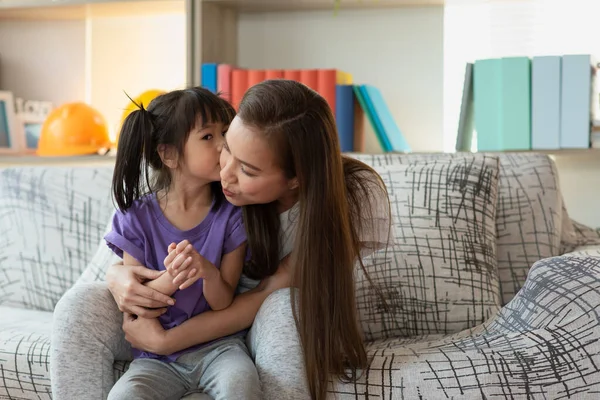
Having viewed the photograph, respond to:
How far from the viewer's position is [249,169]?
1303 mm

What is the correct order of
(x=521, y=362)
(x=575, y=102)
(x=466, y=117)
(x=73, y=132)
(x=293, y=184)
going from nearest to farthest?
(x=521, y=362)
(x=293, y=184)
(x=575, y=102)
(x=466, y=117)
(x=73, y=132)

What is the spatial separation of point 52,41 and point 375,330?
1958 millimetres

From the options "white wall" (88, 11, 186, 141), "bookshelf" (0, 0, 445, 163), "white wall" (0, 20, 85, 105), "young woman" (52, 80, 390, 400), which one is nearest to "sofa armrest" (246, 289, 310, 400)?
"young woman" (52, 80, 390, 400)

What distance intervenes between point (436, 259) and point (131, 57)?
1734 millimetres

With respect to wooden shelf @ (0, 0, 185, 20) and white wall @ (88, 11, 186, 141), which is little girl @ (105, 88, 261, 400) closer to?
wooden shelf @ (0, 0, 185, 20)

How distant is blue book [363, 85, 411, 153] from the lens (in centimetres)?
242

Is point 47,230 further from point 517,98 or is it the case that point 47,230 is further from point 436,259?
point 517,98

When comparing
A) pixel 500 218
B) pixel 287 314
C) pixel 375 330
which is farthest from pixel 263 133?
pixel 500 218

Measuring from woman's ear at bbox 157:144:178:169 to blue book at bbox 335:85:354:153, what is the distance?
1025mm

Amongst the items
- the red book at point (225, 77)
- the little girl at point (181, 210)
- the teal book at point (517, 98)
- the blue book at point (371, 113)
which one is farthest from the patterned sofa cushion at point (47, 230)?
the teal book at point (517, 98)

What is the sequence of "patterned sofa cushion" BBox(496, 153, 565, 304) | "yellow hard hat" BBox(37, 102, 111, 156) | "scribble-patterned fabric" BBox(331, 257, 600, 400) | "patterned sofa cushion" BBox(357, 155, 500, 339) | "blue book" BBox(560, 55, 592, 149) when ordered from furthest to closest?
1. "yellow hard hat" BBox(37, 102, 111, 156)
2. "blue book" BBox(560, 55, 592, 149)
3. "patterned sofa cushion" BBox(496, 153, 565, 304)
4. "patterned sofa cushion" BBox(357, 155, 500, 339)
5. "scribble-patterned fabric" BBox(331, 257, 600, 400)

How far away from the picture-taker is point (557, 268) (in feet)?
Answer: 4.56

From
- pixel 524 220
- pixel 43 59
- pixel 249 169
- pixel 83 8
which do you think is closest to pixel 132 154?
pixel 249 169

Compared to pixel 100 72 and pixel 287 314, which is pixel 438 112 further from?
pixel 287 314
